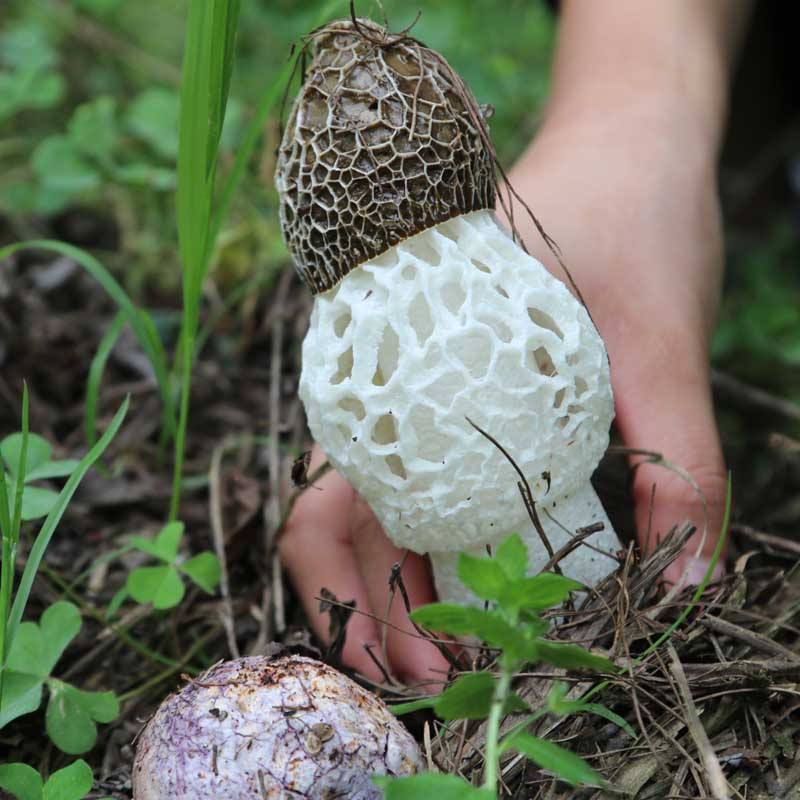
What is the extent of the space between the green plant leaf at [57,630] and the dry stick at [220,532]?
1.61ft

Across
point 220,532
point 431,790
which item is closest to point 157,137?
point 220,532

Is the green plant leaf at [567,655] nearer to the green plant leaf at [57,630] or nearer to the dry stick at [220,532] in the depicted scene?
the dry stick at [220,532]

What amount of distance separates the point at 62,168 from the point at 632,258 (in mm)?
3087

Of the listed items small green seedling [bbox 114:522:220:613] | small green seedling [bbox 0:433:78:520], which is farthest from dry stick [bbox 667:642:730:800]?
small green seedling [bbox 0:433:78:520]

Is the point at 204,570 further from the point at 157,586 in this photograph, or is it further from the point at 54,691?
the point at 54,691

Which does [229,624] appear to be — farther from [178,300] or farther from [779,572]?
[178,300]

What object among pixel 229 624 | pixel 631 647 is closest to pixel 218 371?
pixel 229 624

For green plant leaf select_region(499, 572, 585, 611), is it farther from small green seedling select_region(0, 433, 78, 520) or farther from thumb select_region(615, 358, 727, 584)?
small green seedling select_region(0, 433, 78, 520)

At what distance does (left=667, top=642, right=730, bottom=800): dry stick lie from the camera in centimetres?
189

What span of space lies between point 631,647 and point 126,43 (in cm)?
565

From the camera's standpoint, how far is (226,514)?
11.6 ft

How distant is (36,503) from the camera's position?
9.48 ft

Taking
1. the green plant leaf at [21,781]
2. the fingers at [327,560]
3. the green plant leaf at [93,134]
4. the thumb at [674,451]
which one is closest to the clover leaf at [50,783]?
the green plant leaf at [21,781]

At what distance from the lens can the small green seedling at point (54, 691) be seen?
2.48m
